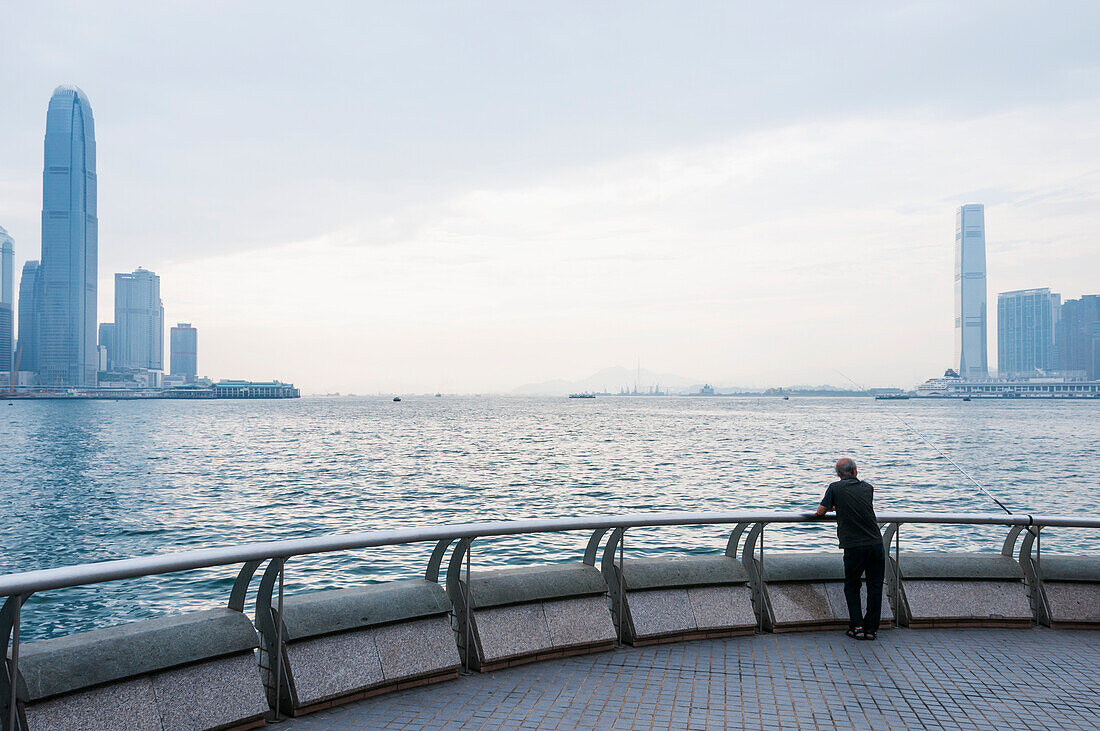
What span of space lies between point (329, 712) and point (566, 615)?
6.28 feet

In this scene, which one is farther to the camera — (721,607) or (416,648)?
(721,607)

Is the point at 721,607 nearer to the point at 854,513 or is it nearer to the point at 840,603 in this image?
the point at 840,603

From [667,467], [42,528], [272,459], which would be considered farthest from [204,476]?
[667,467]

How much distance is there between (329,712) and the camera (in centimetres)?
503

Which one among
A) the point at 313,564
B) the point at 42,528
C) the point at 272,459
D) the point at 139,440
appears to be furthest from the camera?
the point at 139,440

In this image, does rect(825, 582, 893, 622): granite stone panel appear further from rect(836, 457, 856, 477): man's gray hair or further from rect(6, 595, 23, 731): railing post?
rect(6, 595, 23, 731): railing post

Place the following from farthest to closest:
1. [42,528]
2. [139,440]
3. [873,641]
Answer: [139,440] → [42,528] → [873,641]

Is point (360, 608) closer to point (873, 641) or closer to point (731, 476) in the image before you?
point (873, 641)

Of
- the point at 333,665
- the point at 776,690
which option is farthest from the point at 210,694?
the point at 776,690

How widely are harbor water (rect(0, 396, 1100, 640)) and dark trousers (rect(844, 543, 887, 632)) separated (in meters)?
12.4

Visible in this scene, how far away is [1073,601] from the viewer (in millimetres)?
7293

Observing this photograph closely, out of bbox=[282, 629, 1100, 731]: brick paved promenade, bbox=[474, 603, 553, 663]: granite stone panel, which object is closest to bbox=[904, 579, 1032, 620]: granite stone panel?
bbox=[282, 629, 1100, 731]: brick paved promenade

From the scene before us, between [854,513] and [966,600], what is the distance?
1.51m

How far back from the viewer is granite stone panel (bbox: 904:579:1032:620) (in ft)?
23.7
